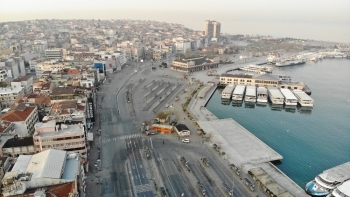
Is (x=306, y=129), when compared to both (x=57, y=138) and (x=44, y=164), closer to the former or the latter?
(x=57, y=138)

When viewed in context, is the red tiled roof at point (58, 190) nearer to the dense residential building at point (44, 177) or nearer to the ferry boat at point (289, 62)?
the dense residential building at point (44, 177)

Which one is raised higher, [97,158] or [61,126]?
[61,126]

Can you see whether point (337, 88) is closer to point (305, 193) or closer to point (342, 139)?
point (342, 139)

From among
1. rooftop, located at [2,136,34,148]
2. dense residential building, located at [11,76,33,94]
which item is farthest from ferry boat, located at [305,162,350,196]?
dense residential building, located at [11,76,33,94]

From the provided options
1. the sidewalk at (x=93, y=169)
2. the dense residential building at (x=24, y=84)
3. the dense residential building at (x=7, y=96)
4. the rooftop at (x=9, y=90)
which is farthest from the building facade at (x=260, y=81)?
the dense residential building at (x=7, y=96)

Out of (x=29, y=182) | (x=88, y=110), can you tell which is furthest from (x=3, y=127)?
(x=29, y=182)

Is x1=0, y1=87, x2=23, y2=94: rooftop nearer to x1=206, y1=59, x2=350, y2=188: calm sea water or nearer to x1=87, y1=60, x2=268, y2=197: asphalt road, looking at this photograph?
x1=87, y1=60, x2=268, y2=197: asphalt road

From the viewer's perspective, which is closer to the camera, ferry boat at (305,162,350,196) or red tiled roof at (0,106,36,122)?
ferry boat at (305,162,350,196)
